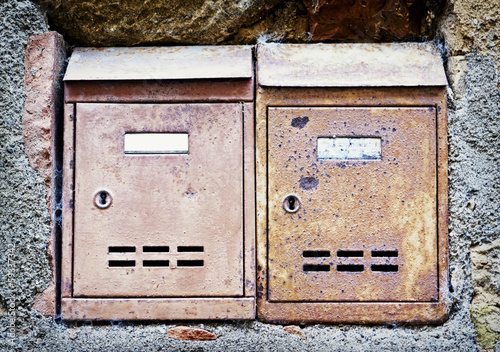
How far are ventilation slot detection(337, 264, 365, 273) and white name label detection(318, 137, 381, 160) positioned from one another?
1.02 feet

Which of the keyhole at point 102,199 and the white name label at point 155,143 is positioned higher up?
the white name label at point 155,143

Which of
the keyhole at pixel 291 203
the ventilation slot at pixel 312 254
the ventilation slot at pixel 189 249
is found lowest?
the ventilation slot at pixel 312 254

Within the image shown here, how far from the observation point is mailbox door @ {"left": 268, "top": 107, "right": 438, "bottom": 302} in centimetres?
101

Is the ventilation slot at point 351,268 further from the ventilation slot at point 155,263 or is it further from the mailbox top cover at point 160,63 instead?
the mailbox top cover at point 160,63

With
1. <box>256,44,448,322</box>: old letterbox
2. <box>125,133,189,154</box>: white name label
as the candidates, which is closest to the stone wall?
<box>256,44,448,322</box>: old letterbox

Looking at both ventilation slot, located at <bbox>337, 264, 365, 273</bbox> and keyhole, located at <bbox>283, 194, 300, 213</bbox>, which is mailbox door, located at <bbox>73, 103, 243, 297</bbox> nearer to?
keyhole, located at <bbox>283, 194, 300, 213</bbox>

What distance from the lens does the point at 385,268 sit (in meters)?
1.02

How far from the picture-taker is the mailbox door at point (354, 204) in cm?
101

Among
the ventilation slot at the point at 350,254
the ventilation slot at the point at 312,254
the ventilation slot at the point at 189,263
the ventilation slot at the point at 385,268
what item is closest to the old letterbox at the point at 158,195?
the ventilation slot at the point at 189,263

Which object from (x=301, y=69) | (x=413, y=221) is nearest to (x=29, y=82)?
(x=301, y=69)

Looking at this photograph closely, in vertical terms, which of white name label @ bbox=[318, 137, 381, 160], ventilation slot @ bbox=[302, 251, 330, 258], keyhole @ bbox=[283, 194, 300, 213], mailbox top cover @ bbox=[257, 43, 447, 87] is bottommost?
ventilation slot @ bbox=[302, 251, 330, 258]

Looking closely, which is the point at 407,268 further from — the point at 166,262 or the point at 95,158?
the point at 95,158

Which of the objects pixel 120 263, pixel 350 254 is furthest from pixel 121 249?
pixel 350 254

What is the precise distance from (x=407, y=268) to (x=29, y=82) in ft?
3.99
